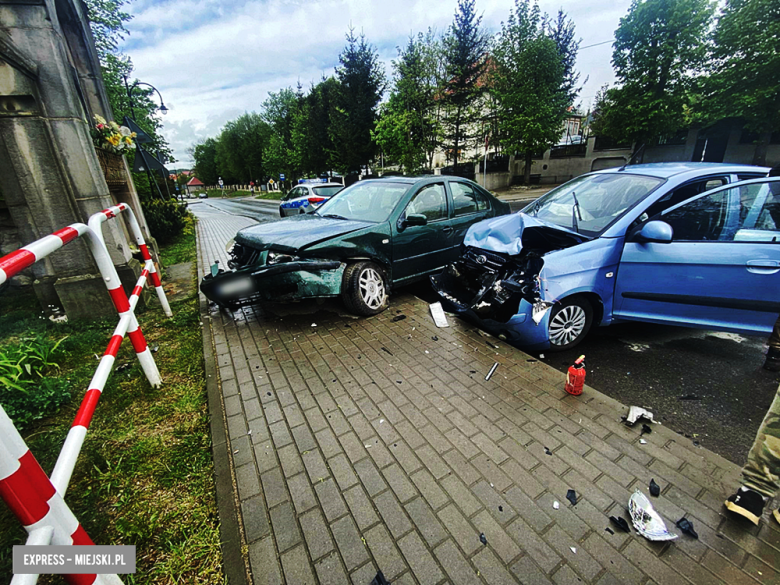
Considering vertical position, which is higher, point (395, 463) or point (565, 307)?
point (565, 307)

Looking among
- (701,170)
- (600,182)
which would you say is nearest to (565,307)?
(600,182)

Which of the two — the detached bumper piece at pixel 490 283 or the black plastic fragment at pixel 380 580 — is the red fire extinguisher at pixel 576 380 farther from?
the black plastic fragment at pixel 380 580

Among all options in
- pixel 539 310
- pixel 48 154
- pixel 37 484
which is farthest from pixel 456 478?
pixel 48 154

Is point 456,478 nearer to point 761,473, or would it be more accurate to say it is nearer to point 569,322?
point 761,473

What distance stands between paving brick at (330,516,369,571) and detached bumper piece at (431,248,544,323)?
236 cm

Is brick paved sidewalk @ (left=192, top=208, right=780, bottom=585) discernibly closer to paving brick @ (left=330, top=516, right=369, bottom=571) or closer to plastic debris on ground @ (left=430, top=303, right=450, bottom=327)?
paving brick @ (left=330, top=516, right=369, bottom=571)

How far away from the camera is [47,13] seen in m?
3.77

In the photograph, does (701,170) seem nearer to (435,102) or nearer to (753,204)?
(753,204)

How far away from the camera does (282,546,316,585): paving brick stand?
64.8 inches

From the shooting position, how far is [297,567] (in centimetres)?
170

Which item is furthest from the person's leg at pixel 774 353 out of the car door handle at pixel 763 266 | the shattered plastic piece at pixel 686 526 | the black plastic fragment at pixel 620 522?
the black plastic fragment at pixel 620 522

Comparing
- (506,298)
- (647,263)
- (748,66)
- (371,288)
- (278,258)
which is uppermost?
(748,66)

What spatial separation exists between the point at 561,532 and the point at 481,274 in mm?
2707

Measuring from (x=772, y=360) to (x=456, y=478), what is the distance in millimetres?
3508
